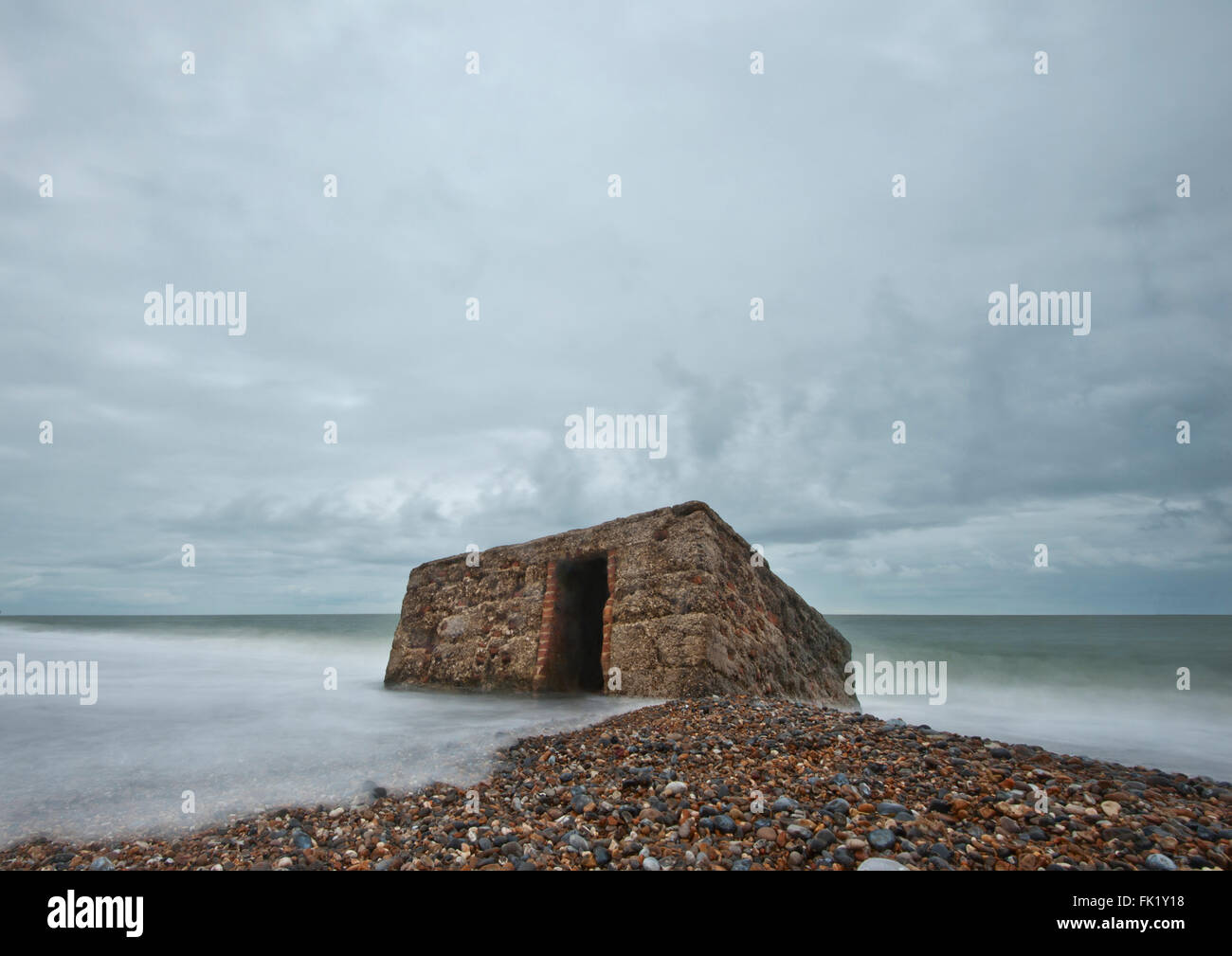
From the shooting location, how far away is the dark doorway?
962 centimetres

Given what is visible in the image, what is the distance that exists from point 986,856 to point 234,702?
9343 mm

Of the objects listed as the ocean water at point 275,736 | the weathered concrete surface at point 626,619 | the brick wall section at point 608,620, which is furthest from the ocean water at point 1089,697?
the brick wall section at point 608,620

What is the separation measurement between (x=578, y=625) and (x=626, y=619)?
1.85 m

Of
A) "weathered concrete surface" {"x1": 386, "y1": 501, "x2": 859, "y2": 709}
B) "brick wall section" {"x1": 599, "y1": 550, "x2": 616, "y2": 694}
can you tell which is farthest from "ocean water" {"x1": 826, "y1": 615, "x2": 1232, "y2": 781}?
"brick wall section" {"x1": 599, "y1": 550, "x2": 616, "y2": 694}

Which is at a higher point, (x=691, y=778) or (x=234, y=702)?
(x=691, y=778)

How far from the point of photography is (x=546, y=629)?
9523mm

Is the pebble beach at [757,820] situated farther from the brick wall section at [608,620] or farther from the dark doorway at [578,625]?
the dark doorway at [578,625]

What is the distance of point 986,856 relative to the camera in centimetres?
322

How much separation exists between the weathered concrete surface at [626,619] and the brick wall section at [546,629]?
0.6 inches

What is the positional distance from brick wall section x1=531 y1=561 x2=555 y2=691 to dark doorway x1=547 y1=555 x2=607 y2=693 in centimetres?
7

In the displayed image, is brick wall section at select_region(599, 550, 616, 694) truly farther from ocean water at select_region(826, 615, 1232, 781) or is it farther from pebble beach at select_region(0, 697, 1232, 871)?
ocean water at select_region(826, 615, 1232, 781)

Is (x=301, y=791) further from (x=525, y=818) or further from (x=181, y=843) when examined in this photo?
(x=525, y=818)

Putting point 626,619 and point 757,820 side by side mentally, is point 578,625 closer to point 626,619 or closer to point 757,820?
point 626,619
